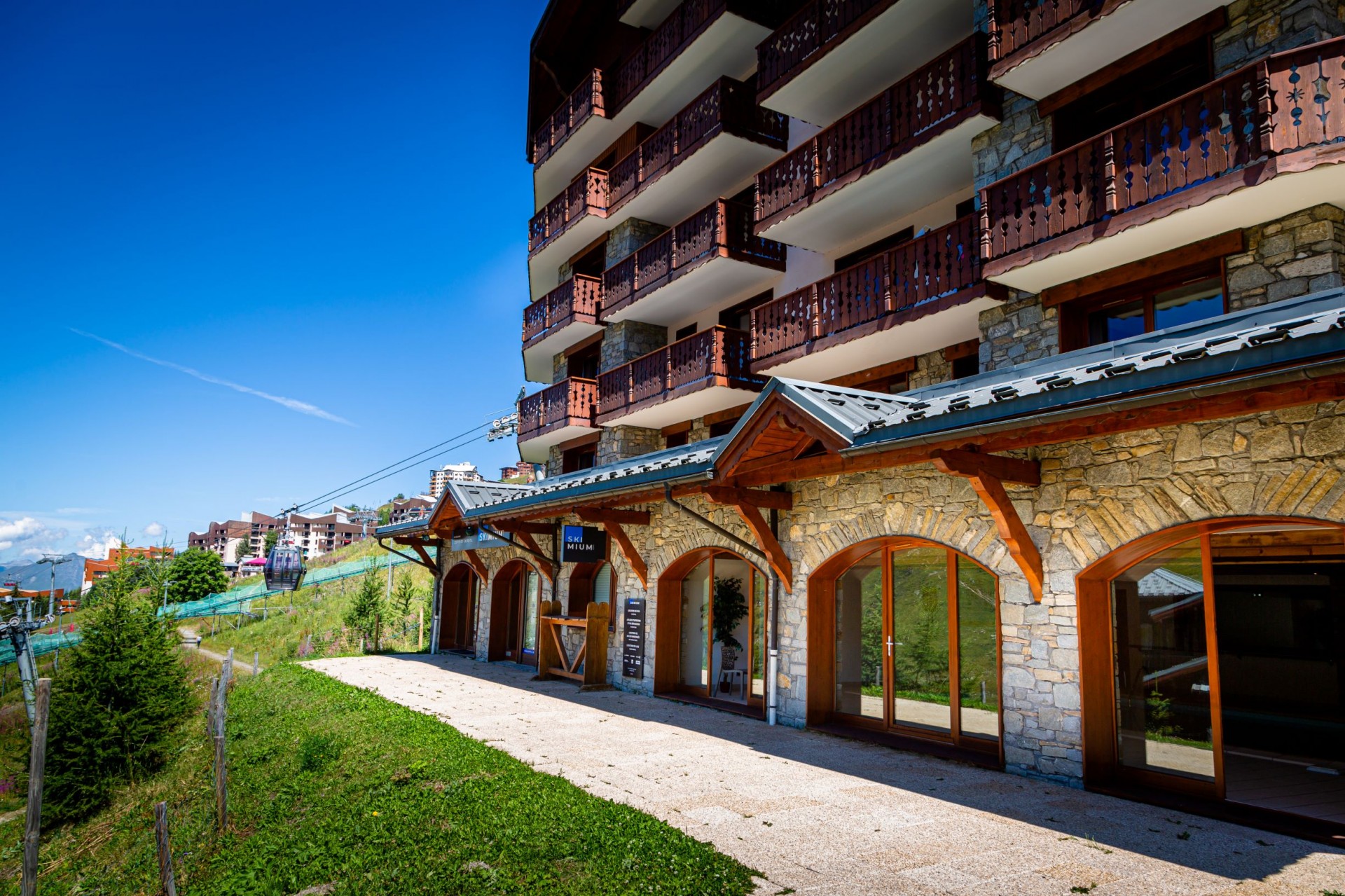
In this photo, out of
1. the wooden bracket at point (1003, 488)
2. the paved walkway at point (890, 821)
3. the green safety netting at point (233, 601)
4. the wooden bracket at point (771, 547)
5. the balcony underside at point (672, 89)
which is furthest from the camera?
the green safety netting at point (233, 601)

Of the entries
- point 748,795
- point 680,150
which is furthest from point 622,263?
point 748,795

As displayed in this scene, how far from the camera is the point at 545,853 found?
5.58m

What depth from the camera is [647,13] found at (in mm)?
18641

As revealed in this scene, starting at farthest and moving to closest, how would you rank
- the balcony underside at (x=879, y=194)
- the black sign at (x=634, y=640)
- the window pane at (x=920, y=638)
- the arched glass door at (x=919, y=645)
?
1. the black sign at (x=634, y=640)
2. the balcony underside at (x=879, y=194)
3. the window pane at (x=920, y=638)
4. the arched glass door at (x=919, y=645)

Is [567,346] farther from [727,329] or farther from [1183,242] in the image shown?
[1183,242]

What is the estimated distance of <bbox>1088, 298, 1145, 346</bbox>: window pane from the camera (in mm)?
8682

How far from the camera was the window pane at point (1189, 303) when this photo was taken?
793 centimetres

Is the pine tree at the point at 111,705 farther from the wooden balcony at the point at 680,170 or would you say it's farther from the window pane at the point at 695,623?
the wooden balcony at the point at 680,170

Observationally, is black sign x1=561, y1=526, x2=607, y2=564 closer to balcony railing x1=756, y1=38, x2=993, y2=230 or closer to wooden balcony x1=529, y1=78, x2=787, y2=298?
balcony railing x1=756, y1=38, x2=993, y2=230

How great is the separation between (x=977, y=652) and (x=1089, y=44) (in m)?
6.65

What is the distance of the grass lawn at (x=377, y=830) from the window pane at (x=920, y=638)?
4359 millimetres

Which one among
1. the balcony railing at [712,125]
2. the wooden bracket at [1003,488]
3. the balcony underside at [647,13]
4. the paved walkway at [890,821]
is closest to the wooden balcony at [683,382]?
the balcony railing at [712,125]

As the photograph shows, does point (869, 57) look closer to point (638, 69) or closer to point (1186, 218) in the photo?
point (1186, 218)

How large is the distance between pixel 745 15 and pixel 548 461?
12.2 m
